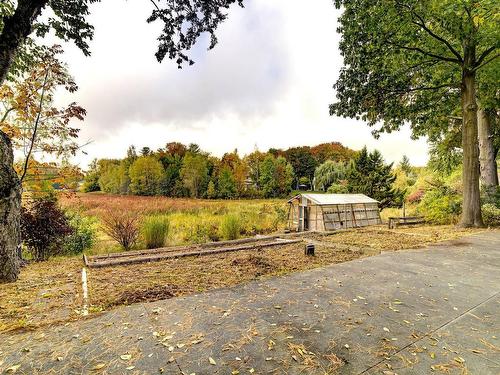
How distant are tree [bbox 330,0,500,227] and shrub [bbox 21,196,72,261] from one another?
11.4 metres

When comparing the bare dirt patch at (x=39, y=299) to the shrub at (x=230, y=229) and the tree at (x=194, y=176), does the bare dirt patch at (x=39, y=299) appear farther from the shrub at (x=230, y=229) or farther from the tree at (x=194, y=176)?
the tree at (x=194, y=176)

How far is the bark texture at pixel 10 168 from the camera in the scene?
12.0ft

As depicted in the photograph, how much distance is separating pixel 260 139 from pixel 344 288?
52550 millimetres

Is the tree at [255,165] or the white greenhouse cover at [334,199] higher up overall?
the tree at [255,165]

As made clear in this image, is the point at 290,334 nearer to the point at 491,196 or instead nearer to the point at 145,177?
the point at 491,196

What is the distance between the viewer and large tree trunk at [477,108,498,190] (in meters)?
12.7

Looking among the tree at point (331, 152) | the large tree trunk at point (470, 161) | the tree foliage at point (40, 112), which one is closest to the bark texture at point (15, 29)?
the tree foliage at point (40, 112)

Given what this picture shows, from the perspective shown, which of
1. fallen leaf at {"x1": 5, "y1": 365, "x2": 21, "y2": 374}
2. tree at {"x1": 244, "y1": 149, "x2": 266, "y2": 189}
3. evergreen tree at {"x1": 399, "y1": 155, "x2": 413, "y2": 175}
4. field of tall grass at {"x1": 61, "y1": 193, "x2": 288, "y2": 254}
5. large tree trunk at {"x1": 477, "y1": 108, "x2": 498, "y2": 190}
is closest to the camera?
fallen leaf at {"x1": 5, "y1": 365, "x2": 21, "y2": 374}

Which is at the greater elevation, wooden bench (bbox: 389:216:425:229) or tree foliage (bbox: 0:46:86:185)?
tree foliage (bbox: 0:46:86:185)

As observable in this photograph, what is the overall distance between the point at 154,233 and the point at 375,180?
812 inches

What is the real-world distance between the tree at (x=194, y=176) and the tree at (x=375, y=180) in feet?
64.9

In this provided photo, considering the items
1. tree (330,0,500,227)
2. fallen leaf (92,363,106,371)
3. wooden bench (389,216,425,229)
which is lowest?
wooden bench (389,216,425,229)

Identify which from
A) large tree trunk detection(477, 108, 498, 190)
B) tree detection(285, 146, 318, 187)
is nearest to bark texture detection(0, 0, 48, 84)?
large tree trunk detection(477, 108, 498, 190)

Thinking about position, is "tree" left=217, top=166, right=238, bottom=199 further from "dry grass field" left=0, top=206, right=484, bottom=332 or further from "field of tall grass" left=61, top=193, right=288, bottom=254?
"dry grass field" left=0, top=206, right=484, bottom=332
